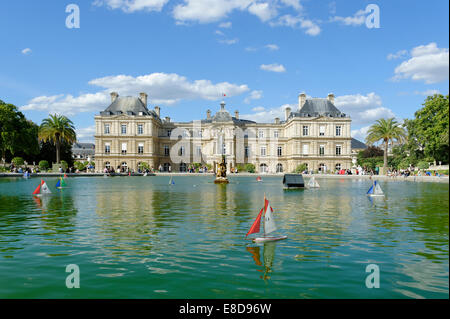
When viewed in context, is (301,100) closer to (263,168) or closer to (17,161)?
(263,168)

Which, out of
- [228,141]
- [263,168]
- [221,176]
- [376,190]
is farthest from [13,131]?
[263,168]

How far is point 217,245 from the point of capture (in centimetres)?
A: 941

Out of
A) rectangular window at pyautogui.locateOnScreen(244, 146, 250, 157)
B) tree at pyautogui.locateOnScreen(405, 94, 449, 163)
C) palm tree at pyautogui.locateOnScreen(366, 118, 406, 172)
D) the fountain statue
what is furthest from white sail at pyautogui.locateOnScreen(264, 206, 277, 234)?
rectangular window at pyautogui.locateOnScreen(244, 146, 250, 157)

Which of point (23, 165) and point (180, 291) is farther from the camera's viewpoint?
point (23, 165)

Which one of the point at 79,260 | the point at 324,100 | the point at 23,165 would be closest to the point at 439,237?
the point at 79,260

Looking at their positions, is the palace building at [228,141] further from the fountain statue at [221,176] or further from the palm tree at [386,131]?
the fountain statue at [221,176]

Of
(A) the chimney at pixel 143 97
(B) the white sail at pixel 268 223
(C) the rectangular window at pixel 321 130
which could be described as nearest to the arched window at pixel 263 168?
(C) the rectangular window at pixel 321 130

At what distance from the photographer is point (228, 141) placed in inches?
3415

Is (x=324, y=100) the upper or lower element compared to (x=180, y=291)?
upper

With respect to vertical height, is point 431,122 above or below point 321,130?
below

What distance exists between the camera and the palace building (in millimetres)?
83250

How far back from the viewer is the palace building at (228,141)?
83250mm
